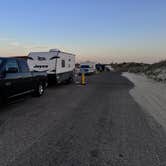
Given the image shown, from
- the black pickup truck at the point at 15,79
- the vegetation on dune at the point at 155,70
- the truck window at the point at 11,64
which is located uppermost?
the truck window at the point at 11,64

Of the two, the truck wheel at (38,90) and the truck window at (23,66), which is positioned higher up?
the truck window at (23,66)

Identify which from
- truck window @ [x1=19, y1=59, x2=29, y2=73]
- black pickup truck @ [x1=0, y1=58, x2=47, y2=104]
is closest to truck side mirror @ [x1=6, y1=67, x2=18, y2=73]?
black pickup truck @ [x1=0, y1=58, x2=47, y2=104]

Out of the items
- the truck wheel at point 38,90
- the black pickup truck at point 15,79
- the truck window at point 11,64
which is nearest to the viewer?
the black pickup truck at point 15,79

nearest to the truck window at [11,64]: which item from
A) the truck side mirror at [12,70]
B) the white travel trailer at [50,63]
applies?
the truck side mirror at [12,70]

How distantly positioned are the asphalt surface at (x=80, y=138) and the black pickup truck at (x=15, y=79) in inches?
31.8

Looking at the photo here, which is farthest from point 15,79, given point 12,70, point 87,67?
point 87,67

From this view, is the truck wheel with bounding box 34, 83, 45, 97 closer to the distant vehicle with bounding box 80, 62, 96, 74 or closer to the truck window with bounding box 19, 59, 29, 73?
the truck window with bounding box 19, 59, 29, 73

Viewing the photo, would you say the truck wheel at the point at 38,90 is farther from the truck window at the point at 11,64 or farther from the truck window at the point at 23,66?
the truck window at the point at 11,64

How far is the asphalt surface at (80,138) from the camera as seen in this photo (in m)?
4.03

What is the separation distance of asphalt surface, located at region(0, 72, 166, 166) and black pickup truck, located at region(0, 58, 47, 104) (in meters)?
0.81

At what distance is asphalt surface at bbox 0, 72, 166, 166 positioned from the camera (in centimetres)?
403

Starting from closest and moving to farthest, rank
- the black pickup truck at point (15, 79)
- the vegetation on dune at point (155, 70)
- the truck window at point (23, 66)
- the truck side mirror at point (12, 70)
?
the black pickup truck at point (15, 79)
the truck side mirror at point (12, 70)
the truck window at point (23, 66)
the vegetation on dune at point (155, 70)

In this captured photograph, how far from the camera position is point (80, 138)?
5184 millimetres

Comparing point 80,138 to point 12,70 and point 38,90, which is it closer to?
point 12,70
